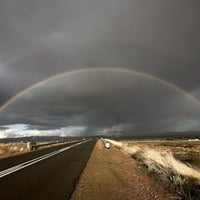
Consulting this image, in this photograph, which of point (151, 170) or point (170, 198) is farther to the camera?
point (151, 170)

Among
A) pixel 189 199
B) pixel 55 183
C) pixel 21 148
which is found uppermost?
pixel 21 148

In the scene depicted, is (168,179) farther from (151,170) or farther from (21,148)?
(21,148)

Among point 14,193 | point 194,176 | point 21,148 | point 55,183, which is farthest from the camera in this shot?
point 21,148

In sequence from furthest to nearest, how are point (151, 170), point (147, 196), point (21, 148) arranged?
point (21, 148) < point (151, 170) < point (147, 196)

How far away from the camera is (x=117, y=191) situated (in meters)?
10.2

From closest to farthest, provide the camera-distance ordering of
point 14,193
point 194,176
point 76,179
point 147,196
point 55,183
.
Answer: point 14,193
point 147,196
point 55,183
point 76,179
point 194,176

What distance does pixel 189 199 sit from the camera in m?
9.05

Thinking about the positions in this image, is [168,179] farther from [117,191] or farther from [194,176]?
[117,191]

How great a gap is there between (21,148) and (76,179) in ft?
108

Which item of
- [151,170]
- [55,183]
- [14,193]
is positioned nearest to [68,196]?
[14,193]

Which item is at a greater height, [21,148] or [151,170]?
[21,148]

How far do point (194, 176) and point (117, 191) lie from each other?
6.09 m

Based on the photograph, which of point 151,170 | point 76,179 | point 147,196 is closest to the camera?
point 147,196

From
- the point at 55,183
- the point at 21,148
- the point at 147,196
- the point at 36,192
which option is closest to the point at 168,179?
the point at 147,196
